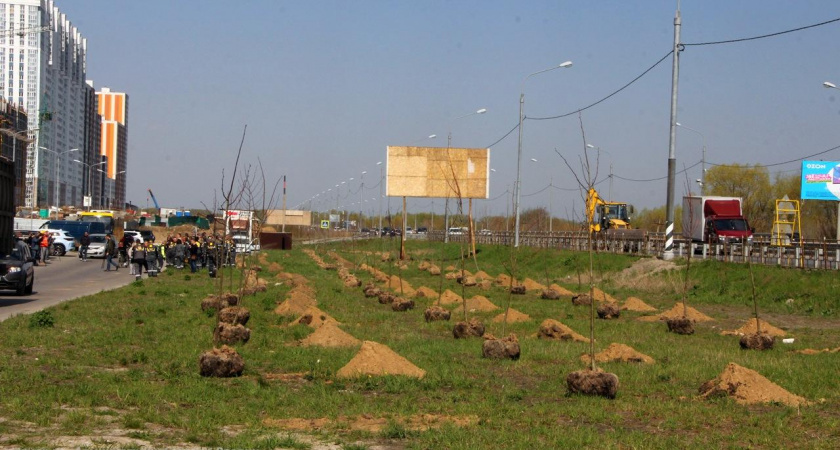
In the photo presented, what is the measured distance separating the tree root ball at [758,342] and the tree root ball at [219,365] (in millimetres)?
9600

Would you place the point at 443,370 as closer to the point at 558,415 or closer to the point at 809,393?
the point at 558,415

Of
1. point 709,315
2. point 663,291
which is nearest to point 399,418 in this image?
point 709,315

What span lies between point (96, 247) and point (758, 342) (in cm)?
4559

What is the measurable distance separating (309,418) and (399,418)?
0.90 meters

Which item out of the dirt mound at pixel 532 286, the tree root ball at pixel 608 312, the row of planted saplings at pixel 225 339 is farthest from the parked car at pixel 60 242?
the tree root ball at pixel 608 312

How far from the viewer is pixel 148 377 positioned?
11.6m

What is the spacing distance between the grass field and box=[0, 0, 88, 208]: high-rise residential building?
137129 mm

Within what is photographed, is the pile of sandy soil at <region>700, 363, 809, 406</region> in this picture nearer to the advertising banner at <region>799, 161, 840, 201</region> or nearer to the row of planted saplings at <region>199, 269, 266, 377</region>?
the row of planted saplings at <region>199, 269, 266, 377</region>

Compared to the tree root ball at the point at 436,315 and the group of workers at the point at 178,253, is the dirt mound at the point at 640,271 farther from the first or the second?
the tree root ball at the point at 436,315

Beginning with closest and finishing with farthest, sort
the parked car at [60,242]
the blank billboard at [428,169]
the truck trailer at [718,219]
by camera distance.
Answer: the truck trailer at [718,219] < the blank billboard at [428,169] < the parked car at [60,242]

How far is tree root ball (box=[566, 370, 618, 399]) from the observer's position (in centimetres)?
1061

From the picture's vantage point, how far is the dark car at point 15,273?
24.3 m

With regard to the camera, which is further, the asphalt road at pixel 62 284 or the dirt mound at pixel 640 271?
the dirt mound at pixel 640 271

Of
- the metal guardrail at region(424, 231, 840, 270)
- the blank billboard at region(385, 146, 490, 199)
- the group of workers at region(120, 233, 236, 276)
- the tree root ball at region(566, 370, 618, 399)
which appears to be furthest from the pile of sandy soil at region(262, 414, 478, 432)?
the blank billboard at region(385, 146, 490, 199)
